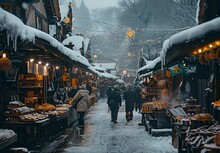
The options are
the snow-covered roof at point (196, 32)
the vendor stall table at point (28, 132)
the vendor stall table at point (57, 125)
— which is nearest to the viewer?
the snow-covered roof at point (196, 32)

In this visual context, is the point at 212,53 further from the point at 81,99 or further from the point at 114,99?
the point at 114,99

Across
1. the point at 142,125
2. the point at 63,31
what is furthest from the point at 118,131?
the point at 63,31

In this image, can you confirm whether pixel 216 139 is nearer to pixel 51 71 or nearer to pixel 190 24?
pixel 51 71

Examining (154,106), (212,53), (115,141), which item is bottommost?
(115,141)

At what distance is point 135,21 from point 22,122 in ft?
182

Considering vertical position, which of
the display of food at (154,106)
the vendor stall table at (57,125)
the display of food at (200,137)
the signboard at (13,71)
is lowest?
the vendor stall table at (57,125)

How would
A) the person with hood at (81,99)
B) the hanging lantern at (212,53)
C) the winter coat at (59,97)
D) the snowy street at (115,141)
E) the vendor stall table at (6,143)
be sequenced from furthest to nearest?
the winter coat at (59,97) → the person with hood at (81,99) → the snowy street at (115,141) → the hanging lantern at (212,53) → the vendor stall table at (6,143)

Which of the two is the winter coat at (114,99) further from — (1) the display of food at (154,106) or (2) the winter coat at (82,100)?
(1) the display of food at (154,106)

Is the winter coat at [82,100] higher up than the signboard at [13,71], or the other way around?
the signboard at [13,71]

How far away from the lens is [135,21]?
67.1 meters

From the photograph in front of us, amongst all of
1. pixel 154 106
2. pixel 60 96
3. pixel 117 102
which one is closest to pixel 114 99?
pixel 117 102

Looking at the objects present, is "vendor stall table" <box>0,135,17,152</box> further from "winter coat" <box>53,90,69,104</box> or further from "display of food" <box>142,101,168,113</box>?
"winter coat" <box>53,90,69,104</box>

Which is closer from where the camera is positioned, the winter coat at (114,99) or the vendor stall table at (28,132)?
the vendor stall table at (28,132)

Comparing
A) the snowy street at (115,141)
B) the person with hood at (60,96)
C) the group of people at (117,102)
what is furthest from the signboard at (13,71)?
the group of people at (117,102)
